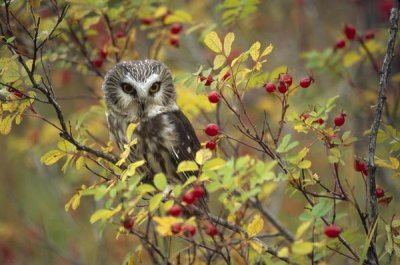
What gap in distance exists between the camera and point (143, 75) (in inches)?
148

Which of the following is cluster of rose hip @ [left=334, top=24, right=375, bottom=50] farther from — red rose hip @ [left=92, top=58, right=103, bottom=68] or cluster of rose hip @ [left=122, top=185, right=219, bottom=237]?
cluster of rose hip @ [left=122, top=185, right=219, bottom=237]

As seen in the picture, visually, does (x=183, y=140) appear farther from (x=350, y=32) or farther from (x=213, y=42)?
(x=213, y=42)

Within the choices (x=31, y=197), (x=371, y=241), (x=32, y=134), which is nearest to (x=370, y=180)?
(x=371, y=241)

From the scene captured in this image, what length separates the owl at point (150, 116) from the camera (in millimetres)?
3723

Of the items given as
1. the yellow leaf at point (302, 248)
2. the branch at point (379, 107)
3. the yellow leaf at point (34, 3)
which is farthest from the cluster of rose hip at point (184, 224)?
the yellow leaf at point (34, 3)

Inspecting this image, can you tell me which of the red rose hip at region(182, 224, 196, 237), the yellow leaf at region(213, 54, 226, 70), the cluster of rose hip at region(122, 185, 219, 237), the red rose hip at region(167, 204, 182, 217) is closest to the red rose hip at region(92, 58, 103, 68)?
the yellow leaf at region(213, 54, 226, 70)

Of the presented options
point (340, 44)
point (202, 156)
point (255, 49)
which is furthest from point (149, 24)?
point (202, 156)

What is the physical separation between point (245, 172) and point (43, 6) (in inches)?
96.1

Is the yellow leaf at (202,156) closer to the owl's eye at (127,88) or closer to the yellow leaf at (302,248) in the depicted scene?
the yellow leaf at (302,248)

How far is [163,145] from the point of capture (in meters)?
3.73

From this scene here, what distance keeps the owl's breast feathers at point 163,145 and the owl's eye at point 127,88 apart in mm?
214

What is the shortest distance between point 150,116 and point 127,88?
230 millimetres

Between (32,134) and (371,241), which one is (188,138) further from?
(32,134)

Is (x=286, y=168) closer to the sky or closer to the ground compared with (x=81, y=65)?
closer to the ground
